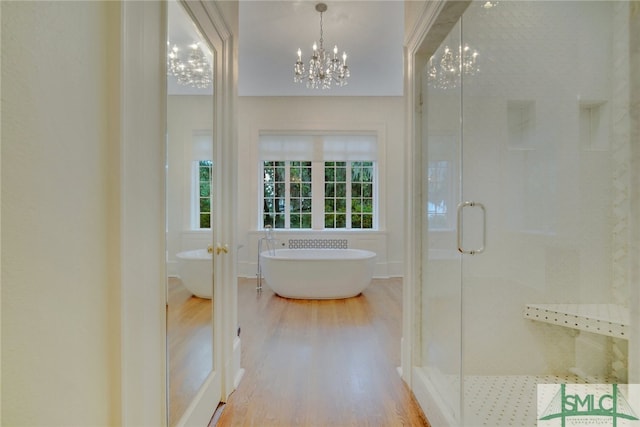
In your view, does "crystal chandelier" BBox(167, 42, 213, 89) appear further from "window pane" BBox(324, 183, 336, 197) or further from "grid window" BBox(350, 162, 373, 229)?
"grid window" BBox(350, 162, 373, 229)

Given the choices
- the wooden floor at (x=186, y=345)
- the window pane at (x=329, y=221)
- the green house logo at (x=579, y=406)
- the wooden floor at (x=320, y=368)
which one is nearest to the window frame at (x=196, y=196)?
the wooden floor at (x=186, y=345)

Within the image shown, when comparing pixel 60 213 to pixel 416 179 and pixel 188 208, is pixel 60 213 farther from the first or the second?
pixel 416 179

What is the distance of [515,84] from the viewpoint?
6.46ft

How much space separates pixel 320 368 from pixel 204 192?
1458 millimetres

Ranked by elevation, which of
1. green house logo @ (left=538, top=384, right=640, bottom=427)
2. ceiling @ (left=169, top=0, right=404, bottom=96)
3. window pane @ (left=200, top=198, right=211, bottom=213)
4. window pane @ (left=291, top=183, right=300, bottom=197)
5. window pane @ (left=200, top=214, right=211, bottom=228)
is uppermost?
ceiling @ (left=169, top=0, right=404, bottom=96)

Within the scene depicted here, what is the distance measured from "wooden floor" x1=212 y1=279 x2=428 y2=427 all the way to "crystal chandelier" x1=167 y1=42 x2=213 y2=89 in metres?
1.73

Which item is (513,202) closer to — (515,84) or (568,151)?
(568,151)

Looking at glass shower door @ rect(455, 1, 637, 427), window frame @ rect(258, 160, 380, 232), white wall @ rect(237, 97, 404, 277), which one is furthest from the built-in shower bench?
window frame @ rect(258, 160, 380, 232)

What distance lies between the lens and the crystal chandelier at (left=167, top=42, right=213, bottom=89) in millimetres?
1293

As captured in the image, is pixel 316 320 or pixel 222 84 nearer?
pixel 222 84

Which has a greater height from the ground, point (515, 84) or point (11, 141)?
point (515, 84)

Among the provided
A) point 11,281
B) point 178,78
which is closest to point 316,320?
point 178,78

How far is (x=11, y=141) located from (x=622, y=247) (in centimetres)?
223

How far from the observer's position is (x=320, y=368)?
2.18 meters
